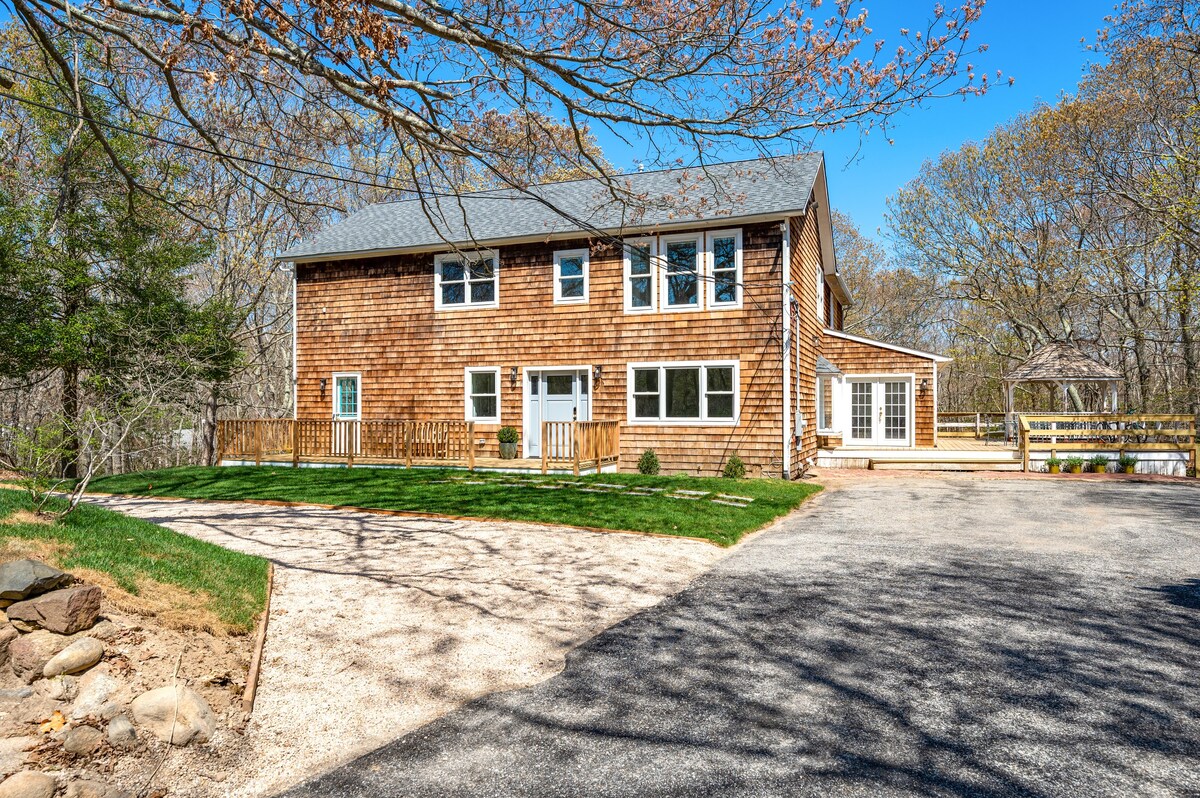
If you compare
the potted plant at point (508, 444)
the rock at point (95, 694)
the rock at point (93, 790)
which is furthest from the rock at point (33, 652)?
the potted plant at point (508, 444)

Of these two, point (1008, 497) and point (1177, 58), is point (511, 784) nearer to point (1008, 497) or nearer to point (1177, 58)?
point (1008, 497)

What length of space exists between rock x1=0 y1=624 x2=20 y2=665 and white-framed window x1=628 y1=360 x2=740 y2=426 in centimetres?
1316

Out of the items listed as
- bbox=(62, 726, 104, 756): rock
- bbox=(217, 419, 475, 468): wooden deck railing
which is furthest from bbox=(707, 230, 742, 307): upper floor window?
bbox=(62, 726, 104, 756): rock

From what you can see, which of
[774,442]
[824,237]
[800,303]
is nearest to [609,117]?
[774,442]

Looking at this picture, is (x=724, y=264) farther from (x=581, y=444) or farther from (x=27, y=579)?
(x=27, y=579)

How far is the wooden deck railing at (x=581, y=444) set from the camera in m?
14.8

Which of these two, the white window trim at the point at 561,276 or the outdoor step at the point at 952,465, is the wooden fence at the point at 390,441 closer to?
the white window trim at the point at 561,276

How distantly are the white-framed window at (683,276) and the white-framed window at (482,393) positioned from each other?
447cm

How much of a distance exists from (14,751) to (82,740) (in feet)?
0.81

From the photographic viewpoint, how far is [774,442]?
15336mm

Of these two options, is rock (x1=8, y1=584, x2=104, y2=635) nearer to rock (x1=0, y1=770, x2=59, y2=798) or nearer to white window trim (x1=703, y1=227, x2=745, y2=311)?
rock (x1=0, y1=770, x2=59, y2=798)

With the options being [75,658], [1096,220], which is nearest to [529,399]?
[75,658]

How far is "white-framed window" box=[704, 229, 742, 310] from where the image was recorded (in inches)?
616

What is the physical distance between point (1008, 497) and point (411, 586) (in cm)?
1110
